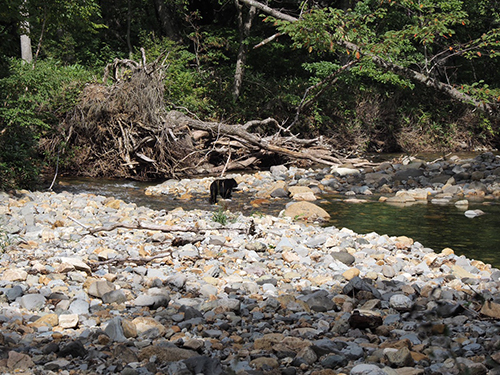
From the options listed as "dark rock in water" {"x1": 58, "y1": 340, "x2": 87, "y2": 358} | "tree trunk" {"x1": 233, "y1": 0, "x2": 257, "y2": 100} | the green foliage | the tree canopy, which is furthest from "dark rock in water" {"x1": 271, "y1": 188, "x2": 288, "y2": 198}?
"tree trunk" {"x1": 233, "y1": 0, "x2": 257, "y2": 100}

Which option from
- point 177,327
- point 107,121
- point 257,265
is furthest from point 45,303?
point 107,121

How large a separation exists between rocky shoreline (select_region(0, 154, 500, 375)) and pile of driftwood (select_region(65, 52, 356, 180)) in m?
5.92

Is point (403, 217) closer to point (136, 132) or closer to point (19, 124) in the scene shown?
point (19, 124)

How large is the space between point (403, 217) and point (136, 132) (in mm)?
7003

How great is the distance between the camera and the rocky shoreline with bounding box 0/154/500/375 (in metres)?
2.87

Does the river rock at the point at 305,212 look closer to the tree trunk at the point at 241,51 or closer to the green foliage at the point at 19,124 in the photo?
the green foliage at the point at 19,124

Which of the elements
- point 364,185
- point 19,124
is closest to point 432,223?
point 364,185


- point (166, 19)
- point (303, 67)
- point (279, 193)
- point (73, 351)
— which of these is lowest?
point (279, 193)

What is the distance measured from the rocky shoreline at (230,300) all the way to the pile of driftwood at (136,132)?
5.92 meters

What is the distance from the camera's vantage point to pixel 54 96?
42.8 feet

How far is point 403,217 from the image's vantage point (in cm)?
855

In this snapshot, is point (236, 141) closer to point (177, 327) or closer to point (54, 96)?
point (54, 96)

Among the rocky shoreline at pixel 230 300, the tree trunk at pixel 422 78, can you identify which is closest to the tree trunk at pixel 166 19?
the tree trunk at pixel 422 78

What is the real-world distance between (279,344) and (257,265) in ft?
6.38
